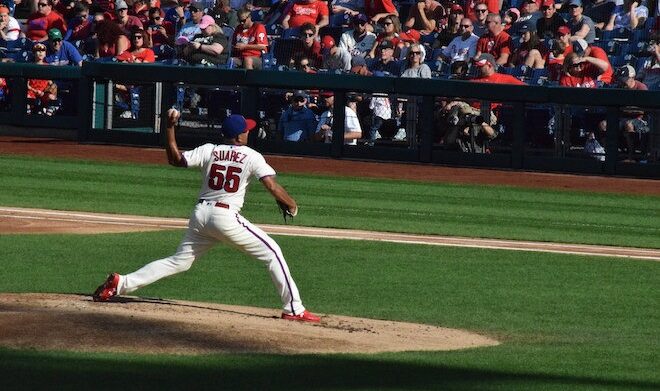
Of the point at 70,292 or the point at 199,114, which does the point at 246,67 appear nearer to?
the point at 199,114

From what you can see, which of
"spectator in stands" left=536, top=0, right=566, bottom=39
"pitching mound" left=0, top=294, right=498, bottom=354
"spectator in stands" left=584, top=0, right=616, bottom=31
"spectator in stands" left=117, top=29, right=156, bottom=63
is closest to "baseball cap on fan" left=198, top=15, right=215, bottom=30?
"spectator in stands" left=117, top=29, right=156, bottom=63

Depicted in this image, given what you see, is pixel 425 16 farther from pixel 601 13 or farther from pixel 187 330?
pixel 187 330

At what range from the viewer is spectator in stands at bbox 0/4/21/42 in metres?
26.1

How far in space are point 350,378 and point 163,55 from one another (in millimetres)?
18639

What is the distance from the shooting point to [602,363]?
307 inches

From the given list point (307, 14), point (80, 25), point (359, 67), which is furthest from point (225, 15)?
point (359, 67)

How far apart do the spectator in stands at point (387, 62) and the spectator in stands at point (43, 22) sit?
751 centimetres

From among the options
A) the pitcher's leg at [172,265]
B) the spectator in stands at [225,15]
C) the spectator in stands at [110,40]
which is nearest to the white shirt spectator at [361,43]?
the spectator in stands at [225,15]

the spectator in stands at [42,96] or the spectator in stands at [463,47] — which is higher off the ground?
the spectator in stands at [463,47]

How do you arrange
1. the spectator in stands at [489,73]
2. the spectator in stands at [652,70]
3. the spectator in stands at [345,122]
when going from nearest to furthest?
the spectator in stands at [652,70] < the spectator in stands at [489,73] < the spectator in stands at [345,122]

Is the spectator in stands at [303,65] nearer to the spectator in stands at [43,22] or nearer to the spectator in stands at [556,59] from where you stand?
the spectator in stands at [556,59]

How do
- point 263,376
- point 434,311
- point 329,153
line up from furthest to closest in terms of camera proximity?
point 329,153, point 434,311, point 263,376

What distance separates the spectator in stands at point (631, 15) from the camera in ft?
71.6

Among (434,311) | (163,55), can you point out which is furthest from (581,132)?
(434,311)
